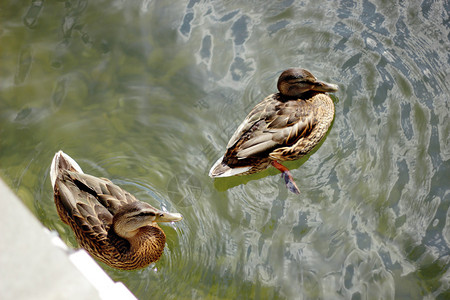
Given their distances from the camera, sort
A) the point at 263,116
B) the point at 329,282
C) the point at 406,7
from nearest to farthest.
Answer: the point at 329,282 → the point at 263,116 → the point at 406,7

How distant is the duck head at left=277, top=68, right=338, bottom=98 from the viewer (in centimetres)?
472

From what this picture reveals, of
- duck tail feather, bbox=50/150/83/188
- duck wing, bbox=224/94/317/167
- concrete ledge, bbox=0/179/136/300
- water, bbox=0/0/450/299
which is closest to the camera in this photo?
concrete ledge, bbox=0/179/136/300

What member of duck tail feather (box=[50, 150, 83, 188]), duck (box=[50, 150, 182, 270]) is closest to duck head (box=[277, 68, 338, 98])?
duck (box=[50, 150, 182, 270])

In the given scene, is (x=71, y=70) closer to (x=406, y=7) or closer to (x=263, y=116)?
(x=263, y=116)

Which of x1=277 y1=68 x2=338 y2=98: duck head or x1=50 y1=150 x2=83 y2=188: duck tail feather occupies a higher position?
x1=277 y1=68 x2=338 y2=98: duck head

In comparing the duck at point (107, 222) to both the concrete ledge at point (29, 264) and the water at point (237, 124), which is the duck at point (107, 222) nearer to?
the water at point (237, 124)

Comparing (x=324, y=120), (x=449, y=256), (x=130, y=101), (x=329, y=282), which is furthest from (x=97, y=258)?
(x=449, y=256)

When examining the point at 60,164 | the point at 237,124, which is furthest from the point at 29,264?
the point at 237,124

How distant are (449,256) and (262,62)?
2746 millimetres

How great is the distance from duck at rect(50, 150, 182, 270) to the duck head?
171 centimetres

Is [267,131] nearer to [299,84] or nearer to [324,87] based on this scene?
[299,84]

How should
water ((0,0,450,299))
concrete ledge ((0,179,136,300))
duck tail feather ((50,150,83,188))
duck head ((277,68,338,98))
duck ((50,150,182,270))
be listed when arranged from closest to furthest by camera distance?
concrete ledge ((0,179,136,300)) < duck ((50,150,182,270)) < water ((0,0,450,299)) < duck tail feather ((50,150,83,188)) < duck head ((277,68,338,98))

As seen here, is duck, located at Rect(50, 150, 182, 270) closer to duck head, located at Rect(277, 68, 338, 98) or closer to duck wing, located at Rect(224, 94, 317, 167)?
duck wing, located at Rect(224, 94, 317, 167)

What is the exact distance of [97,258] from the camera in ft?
14.3
